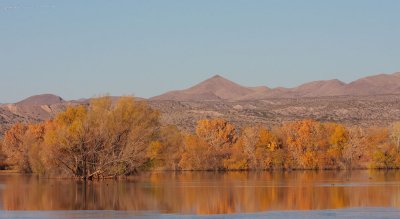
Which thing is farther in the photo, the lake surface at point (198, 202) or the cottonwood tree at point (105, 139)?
the cottonwood tree at point (105, 139)

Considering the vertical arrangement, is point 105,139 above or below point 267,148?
above

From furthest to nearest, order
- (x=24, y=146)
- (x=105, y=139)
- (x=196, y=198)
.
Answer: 1. (x=24, y=146)
2. (x=105, y=139)
3. (x=196, y=198)

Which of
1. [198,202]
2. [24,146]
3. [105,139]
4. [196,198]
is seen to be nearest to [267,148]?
[24,146]

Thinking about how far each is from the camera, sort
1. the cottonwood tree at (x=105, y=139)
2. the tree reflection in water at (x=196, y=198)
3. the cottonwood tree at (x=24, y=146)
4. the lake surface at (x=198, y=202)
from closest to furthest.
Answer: the lake surface at (x=198, y=202) < the tree reflection in water at (x=196, y=198) < the cottonwood tree at (x=105, y=139) < the cottonwood tree at (x=24, y=146)

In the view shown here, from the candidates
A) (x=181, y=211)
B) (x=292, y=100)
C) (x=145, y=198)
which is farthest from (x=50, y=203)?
(x=292, y=100)

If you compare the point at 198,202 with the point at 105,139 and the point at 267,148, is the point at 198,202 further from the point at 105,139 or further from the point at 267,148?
the point at 267,148

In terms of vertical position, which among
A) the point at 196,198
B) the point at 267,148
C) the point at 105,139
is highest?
the point at 105,139

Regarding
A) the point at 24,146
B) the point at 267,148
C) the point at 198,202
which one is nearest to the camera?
the point at 198,202

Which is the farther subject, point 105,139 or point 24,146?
point 24,146

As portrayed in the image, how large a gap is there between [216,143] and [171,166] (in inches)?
244

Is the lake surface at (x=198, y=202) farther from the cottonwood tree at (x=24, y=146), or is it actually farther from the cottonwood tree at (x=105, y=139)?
the cottonwood tree at (x=24, y=146)

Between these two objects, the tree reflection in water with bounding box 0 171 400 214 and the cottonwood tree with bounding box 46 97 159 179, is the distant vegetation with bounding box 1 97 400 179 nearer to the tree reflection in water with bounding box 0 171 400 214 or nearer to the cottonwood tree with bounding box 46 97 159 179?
the cottonwood tree with bounding box 46 97 159 179

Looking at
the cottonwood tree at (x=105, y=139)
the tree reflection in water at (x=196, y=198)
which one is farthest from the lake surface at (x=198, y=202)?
the cottonwood tree at (x=105, y=139)

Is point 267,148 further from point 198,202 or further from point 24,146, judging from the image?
point 198,202
